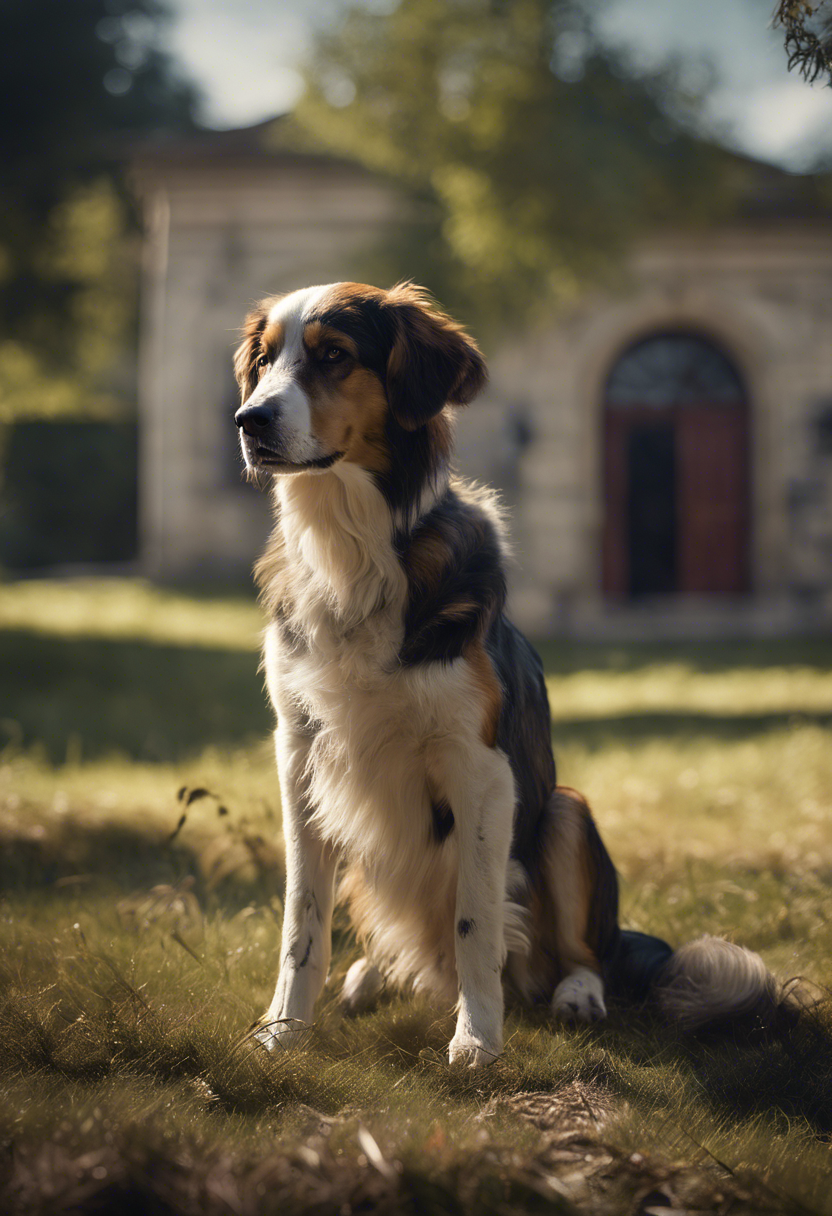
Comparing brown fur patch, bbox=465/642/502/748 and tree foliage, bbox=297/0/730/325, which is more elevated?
tree foliage, bbox=297/0/730/325

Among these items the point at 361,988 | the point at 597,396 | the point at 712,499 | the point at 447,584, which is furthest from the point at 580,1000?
the point at 712,499

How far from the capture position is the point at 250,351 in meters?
2.76

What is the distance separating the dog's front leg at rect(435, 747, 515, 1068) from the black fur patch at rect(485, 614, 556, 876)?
122 millimetres

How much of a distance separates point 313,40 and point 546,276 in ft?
9.86

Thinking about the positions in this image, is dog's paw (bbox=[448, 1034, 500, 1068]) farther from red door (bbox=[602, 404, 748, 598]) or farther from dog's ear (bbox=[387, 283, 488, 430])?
red door (bbox=[602, 404, 748, 598])

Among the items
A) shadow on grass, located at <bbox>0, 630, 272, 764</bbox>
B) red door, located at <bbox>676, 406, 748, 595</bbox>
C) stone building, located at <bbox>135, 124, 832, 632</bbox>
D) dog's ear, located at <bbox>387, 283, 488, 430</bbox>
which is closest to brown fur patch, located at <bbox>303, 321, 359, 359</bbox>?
dog's ear, located at <bbox>387, 283, 488, 430</bbox>

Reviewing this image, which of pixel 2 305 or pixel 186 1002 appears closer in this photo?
pixel 186 1002

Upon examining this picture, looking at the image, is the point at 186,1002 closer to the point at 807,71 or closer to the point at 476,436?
the point at 807,71

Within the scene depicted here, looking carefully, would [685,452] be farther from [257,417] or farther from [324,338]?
[257,417]

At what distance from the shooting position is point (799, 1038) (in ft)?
7.91

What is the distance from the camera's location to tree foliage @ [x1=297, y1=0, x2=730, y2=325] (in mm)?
7988

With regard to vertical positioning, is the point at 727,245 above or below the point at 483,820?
above

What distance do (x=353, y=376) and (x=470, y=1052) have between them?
1.63 m


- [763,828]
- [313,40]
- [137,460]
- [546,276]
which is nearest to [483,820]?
[763,828]
